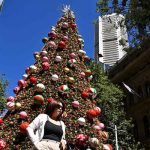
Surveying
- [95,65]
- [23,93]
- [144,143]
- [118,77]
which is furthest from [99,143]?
[118,77]

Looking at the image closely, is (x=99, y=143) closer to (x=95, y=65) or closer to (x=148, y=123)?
(x=95, y=65)

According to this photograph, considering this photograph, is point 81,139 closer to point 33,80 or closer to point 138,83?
point 33,80

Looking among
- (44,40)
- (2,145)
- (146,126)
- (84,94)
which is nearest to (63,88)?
(84,94)

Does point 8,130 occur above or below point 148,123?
below

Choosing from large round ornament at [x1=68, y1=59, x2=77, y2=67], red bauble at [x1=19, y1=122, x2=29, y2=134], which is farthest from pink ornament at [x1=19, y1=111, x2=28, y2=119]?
large round ornament at [x1=68, y1=59, x2=77, y2=67]

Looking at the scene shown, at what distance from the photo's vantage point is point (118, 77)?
28.0 m

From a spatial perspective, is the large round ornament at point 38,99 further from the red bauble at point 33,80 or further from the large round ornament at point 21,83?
the large round ornament at point 21,83

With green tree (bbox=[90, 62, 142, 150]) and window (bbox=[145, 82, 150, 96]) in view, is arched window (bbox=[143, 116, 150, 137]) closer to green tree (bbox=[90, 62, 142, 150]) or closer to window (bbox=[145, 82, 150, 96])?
window (bbox=[145, 82, 150, 96])

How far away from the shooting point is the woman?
12.3 ft

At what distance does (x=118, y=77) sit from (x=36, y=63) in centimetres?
1910

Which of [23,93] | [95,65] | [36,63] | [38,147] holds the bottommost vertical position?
[38,147]

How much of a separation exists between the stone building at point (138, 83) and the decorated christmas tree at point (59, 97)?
15085 mm

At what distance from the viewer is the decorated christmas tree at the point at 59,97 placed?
23.0 feet

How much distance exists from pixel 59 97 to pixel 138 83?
19630mm
